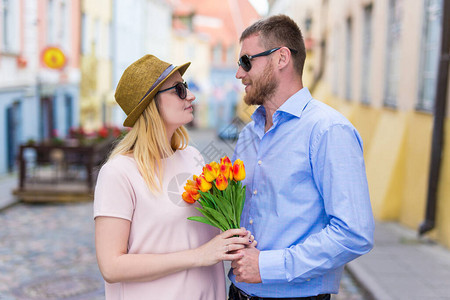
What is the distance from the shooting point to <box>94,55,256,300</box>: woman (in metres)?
2.15

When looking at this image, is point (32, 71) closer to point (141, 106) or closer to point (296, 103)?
point (141, 106)

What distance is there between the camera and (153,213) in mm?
2223

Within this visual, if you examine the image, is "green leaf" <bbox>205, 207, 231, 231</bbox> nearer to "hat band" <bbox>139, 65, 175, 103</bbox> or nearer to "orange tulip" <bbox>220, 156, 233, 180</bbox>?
"orange tulip" <bbox>220, 156, 233, 180</bbox>

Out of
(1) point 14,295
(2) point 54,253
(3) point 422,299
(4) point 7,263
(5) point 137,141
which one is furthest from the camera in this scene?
(2) point 54,253

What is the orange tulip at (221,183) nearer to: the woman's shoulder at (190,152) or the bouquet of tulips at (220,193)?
the bouquet of tulips at (220,193)

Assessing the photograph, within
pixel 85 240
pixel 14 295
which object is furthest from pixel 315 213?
pixel 85 240

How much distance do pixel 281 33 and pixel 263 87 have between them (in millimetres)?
238

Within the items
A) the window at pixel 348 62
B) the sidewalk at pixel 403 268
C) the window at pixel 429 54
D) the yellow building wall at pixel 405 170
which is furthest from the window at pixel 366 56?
the sidewalk at pixel 403 268

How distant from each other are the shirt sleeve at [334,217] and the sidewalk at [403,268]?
10.9ft

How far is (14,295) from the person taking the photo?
224 inches

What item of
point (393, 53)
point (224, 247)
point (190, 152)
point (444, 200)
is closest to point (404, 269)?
point (444, 200)

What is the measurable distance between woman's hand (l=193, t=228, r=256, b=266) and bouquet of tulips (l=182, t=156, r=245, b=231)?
2.2 inches

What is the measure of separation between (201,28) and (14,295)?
161 ft

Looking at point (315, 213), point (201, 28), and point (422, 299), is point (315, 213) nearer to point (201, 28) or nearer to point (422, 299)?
point (422, 299)
